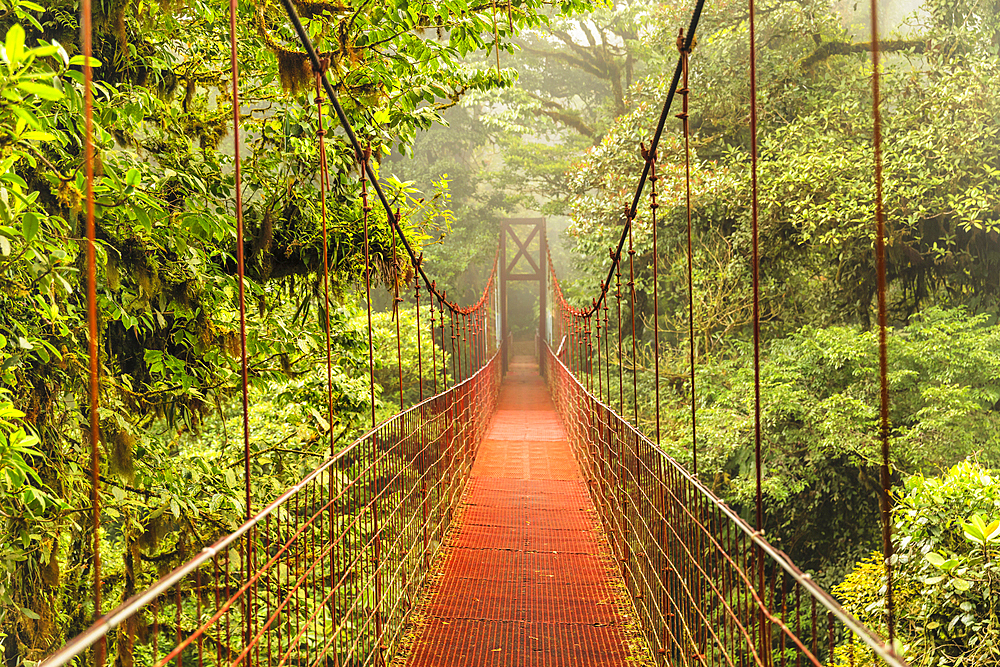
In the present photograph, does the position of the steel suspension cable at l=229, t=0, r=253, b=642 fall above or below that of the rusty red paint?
above

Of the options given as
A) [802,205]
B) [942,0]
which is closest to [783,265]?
[802,205]

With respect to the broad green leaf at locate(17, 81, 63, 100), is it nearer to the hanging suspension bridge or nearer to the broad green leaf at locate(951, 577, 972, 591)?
the hanging suspension bridge

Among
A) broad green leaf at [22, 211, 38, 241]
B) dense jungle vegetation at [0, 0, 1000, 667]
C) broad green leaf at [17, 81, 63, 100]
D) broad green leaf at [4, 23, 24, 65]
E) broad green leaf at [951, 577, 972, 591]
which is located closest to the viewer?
broad green leaf at [17, 81, 63, 100]

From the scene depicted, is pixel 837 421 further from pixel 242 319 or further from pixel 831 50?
pixel 242 319

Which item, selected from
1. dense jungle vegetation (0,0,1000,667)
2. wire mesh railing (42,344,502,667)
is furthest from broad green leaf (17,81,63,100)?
wire mesh railing (42,344,502,667)

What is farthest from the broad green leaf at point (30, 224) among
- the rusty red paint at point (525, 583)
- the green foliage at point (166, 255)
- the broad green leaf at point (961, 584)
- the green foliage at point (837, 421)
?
the green foliage at point (837, 421)

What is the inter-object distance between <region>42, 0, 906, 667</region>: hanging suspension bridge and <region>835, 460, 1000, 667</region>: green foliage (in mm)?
323

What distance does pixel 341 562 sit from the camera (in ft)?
5.85

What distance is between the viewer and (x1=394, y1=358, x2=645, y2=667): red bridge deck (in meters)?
2.49

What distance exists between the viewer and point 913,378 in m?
6.03

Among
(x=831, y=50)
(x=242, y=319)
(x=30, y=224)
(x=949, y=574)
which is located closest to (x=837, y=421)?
(x=949, y=574)

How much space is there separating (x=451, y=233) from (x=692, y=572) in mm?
5660

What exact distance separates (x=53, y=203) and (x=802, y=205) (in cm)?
593

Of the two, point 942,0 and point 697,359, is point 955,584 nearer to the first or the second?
point 697,359
